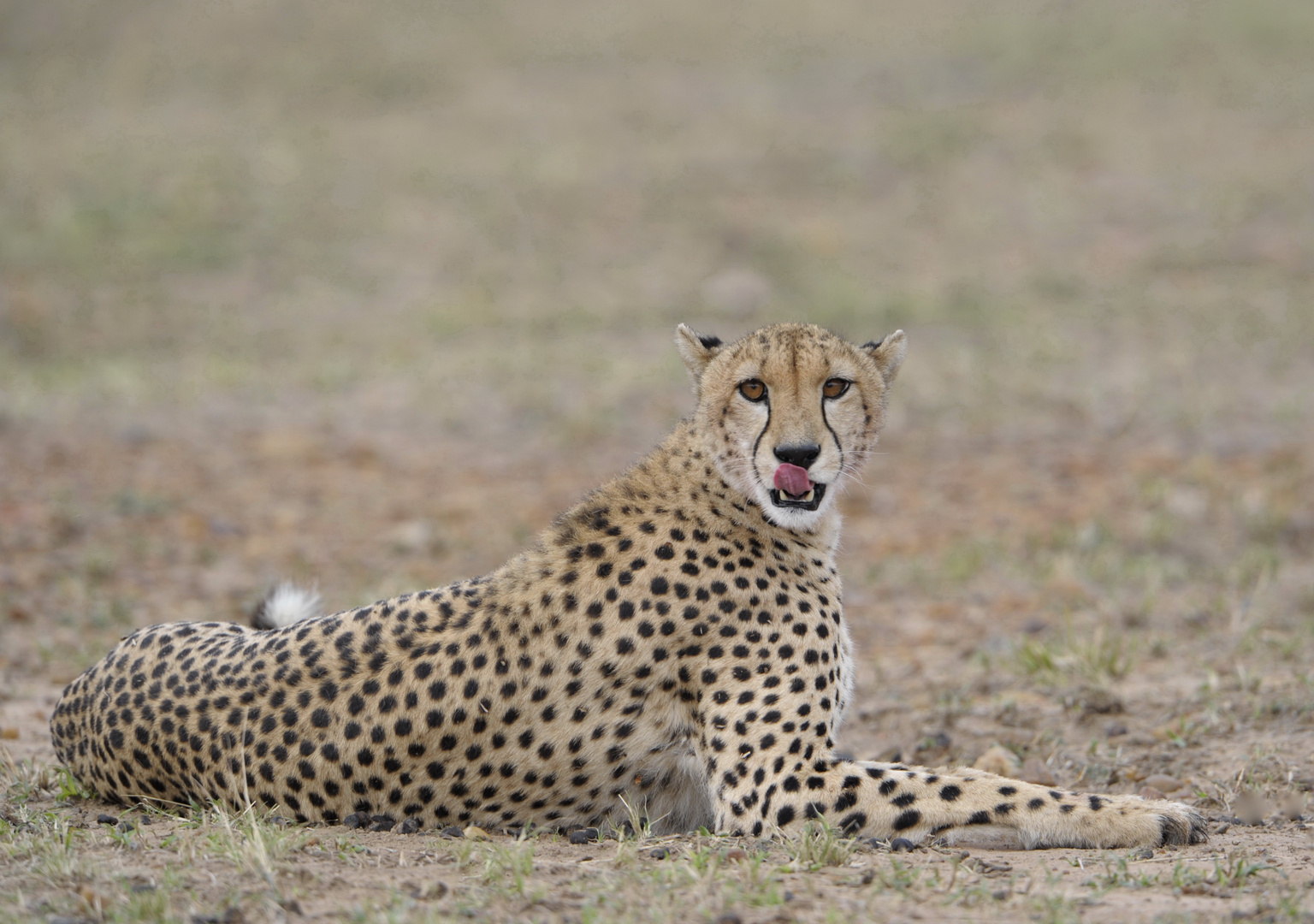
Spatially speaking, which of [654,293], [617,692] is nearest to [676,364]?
[654,293]

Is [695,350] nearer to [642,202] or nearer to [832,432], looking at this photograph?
[832,432]

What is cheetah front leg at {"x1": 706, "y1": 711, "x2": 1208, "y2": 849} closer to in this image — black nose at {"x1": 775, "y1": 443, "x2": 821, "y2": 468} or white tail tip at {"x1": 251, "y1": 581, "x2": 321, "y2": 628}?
black nose at {"x1": 775, "y1": 443, "x2": 821, "y2": 468}

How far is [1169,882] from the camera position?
9.89ft

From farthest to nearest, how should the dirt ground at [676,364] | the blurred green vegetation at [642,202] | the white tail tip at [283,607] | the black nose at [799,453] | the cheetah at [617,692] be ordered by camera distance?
the blurred green vegetation at [642,202], the white tail tip at [283,607], the black nose at [799,453], the cheetah at [617,692], the dirt ground at [676,364]

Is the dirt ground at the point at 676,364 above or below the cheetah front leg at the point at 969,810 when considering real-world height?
above

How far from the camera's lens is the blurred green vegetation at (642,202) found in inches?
440

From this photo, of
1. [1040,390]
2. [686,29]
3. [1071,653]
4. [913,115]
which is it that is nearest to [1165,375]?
[1040,390]

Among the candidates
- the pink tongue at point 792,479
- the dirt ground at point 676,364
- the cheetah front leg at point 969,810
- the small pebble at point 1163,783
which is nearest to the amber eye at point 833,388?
the pink tongue at point 792,479

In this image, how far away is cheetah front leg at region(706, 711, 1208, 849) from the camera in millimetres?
3369

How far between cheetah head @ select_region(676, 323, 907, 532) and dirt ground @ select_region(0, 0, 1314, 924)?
3.15ft

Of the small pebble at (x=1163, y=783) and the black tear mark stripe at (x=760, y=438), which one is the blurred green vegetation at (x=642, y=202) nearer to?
the small pebble at (x=1163, y=783)

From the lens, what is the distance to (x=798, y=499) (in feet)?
12.2

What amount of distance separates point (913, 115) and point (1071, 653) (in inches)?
564

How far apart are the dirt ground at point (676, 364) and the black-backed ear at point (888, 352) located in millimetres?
1269
